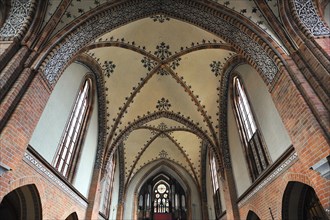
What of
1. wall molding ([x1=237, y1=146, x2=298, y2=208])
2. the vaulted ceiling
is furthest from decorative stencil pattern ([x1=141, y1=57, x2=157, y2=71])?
wall molding ([x1=237, y1=146, x2=298, y2=208])

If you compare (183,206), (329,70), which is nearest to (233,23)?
(329,70)

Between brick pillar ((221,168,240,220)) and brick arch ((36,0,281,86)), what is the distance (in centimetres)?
574

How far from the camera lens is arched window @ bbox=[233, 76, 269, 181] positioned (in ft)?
25.8

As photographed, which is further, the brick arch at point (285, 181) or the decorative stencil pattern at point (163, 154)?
the decorative stencil pattern at point (163, 154)

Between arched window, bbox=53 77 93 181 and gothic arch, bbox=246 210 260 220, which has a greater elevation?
arched window, bbox=53 77 93 181

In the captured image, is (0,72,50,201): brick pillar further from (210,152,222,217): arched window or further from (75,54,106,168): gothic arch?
(210,152,222,217): arched window

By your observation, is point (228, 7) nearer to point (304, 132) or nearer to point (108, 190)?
point (304, 132)

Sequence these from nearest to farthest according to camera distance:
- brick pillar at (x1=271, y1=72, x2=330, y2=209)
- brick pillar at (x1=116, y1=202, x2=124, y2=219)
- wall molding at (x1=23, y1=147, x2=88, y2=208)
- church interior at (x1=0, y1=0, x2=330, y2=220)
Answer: brick pillar at (x1=271, y1=72, x2=330, y2=209) < church interior at (x1=0, y1=0, x2=330, y2=220) < wall molding at (x1=23, y1=147, x2=88, y2=208) < brick pillar at (x1=116, y1=202, x2=124, y2=219)

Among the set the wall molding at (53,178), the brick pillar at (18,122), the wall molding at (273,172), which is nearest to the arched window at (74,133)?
the wall molding at (53,178)

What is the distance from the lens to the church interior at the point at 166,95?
488 cm

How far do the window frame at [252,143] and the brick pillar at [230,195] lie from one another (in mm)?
1874

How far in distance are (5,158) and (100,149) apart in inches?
269

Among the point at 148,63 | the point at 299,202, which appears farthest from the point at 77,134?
→ the point at 299,202

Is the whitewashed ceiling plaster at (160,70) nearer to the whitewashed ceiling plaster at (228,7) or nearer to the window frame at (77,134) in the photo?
the window frame at (77,134)
